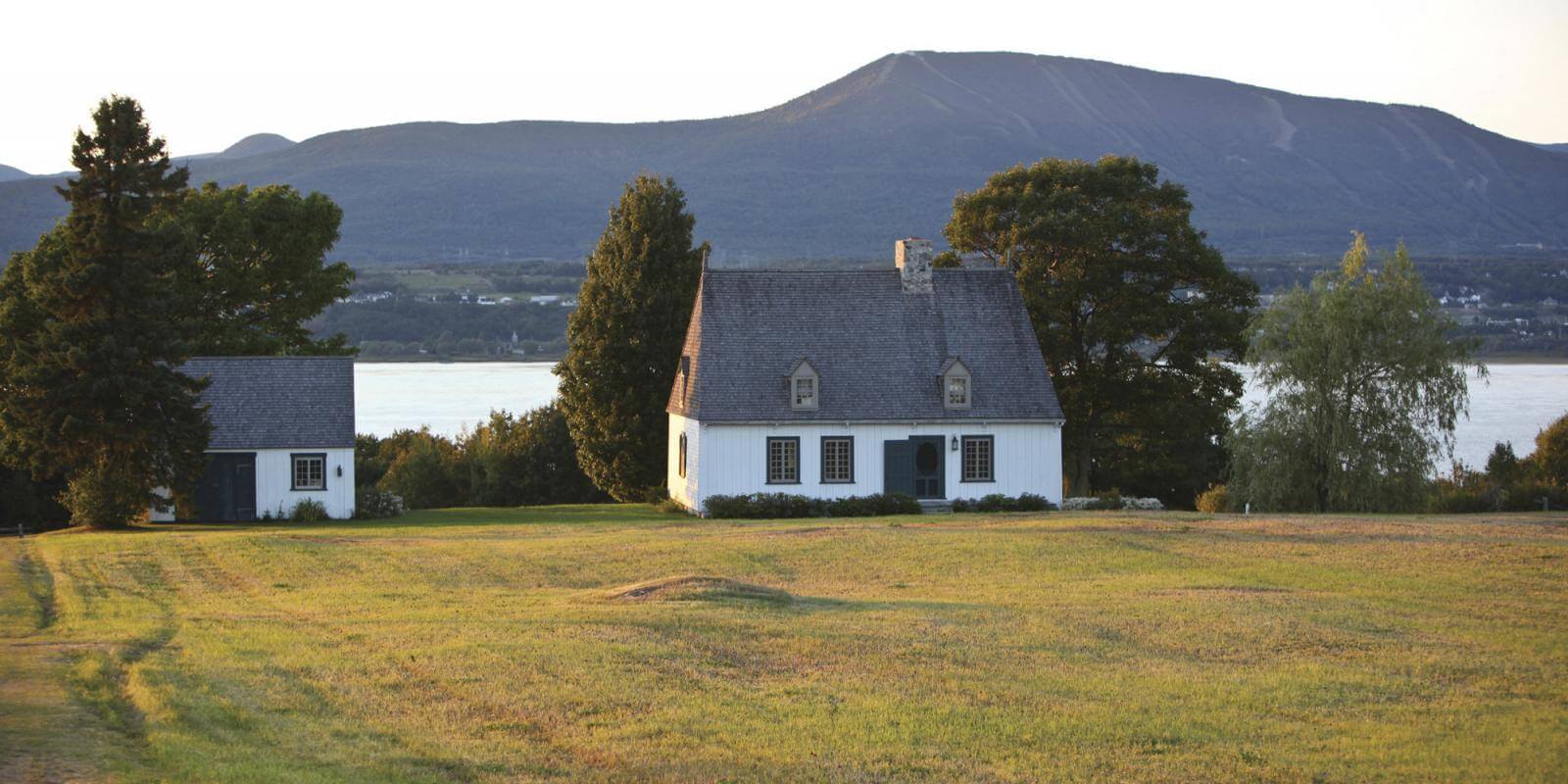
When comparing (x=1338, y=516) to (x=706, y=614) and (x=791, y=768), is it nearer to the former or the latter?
(x=706, y=614)

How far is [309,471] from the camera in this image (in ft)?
139

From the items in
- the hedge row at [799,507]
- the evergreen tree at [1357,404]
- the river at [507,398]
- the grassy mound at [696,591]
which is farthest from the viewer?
the river at [507,398]

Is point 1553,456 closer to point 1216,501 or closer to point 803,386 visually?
point 1216,501

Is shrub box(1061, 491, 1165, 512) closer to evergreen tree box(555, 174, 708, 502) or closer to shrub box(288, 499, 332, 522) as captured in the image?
evergreen tree box(555, 174, 708, 502)

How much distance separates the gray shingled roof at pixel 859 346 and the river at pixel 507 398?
34.5 meters

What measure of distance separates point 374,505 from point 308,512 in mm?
2750

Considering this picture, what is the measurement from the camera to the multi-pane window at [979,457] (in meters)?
41.9

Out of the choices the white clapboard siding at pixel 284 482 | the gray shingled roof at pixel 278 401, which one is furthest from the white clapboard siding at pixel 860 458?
the gray shingled roof at pixel 278 401

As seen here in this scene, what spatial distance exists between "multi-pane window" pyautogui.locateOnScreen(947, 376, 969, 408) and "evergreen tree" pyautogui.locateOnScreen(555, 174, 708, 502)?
1012 centimetres

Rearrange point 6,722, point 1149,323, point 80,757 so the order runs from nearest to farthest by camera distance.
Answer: point 80,757 → point 6,722 → point 1149,323

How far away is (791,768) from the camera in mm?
12141

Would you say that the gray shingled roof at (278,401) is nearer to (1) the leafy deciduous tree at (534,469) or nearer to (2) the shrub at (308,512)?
(2) the shrub at (308,512)

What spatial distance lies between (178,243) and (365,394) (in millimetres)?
78806

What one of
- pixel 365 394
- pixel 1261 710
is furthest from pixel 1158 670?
pixel 365 394
